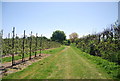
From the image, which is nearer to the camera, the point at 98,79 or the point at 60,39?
the point at 98,79

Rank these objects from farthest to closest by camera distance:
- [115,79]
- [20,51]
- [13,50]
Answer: [20,51] < [13,50] < [115,79]

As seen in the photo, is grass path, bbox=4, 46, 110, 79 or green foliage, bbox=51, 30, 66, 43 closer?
grass path, bbox=4, 46, 110, 79

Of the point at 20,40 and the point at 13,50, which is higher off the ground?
the point at 20,40

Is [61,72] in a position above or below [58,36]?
below

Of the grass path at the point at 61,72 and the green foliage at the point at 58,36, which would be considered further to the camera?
the green foliage at the point at 58,36

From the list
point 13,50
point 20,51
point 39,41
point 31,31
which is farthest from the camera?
point 39,41

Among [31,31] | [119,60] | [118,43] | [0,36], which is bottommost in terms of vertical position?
[119,60]

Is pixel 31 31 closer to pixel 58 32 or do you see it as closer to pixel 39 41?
pixel 39 41

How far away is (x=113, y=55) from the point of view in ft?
36.0

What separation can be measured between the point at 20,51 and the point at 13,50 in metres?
1.56

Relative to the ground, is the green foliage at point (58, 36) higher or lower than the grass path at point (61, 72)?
higher

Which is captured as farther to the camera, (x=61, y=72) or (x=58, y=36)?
(x=58, y=36)

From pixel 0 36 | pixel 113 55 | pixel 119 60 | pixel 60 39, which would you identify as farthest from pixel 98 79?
pixel 60 39

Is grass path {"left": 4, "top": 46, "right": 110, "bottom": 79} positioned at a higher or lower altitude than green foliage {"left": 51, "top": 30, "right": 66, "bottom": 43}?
lower
